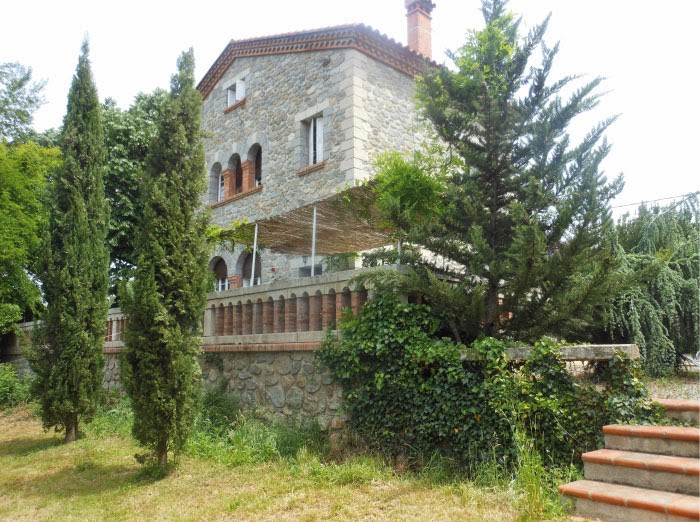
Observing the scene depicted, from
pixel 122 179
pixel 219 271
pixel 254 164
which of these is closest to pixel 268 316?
pixel 254 164

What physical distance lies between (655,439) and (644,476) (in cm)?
34

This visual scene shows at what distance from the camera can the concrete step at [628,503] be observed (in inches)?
123

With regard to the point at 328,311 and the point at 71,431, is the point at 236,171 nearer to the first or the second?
the point at 71,431

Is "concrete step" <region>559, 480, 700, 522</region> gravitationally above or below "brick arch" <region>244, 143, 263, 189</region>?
below

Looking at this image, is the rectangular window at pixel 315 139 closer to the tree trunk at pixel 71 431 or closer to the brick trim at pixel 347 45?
the brick trim at pixel 347 45

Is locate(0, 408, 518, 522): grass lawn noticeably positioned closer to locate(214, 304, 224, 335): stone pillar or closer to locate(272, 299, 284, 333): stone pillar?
locate(272, 299, 284, 333): stone pillar

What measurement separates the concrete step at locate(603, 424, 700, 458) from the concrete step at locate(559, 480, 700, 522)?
0.37 metres

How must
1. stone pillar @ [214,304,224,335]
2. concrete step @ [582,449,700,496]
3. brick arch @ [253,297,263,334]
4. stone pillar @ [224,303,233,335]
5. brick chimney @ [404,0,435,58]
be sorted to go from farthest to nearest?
brick chimney @ [404,0,435,58] < stone pillar @ [214,304,224,335] < stone pillar @ [224,303,233,335] < brick arch @ [253,297,263,334] < concrete step @ [582,449,700,496]

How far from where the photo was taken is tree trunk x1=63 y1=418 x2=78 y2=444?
25.2 feet

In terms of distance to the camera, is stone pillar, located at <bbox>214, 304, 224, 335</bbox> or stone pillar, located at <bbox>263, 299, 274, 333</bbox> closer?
stone pillar, located at <bbox>263, 299, 274, 333</bbox>

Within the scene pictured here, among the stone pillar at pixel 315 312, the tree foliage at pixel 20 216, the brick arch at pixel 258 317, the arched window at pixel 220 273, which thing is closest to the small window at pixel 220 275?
the arched window at pixel 220 273

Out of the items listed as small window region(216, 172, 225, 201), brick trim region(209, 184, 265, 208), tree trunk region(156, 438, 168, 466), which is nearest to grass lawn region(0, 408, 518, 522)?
tree trunk region(156, 438, 168, 466)

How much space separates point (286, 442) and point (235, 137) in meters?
10.6

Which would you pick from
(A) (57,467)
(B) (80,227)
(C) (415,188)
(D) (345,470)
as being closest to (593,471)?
(D) (345,470)
